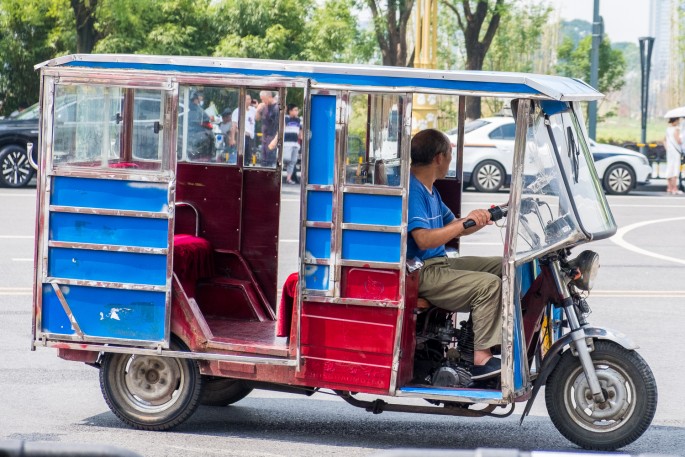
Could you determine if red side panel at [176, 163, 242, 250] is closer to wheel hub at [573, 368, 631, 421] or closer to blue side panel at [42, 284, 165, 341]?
blue side panel at [42, 284, 165, 341]

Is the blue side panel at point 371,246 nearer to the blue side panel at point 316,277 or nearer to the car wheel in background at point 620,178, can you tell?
the blue side panel at point 316,277

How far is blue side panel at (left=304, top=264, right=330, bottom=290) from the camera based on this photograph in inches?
242

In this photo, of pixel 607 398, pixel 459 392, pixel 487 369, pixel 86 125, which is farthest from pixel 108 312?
pixel 607 398

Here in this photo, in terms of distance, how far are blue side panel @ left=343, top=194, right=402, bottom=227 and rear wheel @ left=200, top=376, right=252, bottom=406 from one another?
155 centimetres

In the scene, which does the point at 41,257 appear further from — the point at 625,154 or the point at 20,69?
the point at 20,69

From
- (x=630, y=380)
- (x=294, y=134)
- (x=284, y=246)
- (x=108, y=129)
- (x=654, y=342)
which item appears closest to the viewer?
(x=630, y=380)

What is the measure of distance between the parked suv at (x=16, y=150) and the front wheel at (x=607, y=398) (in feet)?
53.3

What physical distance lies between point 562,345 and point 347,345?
112 cm

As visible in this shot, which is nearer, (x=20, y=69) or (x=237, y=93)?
(x=237, y=93)

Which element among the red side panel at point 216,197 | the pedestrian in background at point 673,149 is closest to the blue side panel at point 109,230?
the red side panel at point 216,197

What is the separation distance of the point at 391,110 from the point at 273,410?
2132 mm

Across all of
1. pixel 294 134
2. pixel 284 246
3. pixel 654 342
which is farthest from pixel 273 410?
pixel 294 134

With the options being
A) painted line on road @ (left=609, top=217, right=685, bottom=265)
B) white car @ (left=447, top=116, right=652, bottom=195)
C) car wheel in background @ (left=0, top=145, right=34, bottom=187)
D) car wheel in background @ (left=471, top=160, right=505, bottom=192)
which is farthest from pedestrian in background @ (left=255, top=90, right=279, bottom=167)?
car wheel in background @ (left=471, top=160, right=505, bottom=192)

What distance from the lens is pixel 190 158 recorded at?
7.61 m
